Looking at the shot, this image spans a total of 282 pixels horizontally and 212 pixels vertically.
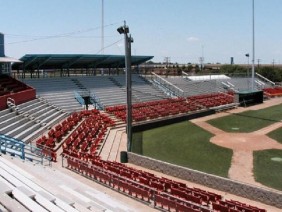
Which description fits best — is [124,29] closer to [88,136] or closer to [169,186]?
[88,136]

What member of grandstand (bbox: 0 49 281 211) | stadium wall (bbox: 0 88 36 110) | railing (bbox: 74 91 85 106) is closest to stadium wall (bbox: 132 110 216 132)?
grandstand (bbox: 0 49 281 211)

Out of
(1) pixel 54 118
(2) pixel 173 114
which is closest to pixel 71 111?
(1) pixel 54 118

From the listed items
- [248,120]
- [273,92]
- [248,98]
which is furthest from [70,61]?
[273,92]

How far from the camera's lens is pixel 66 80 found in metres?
48.7

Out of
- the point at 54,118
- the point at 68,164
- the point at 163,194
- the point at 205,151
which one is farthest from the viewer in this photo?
the point at 54,118

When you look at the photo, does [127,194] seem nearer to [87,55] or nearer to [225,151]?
[225,151]

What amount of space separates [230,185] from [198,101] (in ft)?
106

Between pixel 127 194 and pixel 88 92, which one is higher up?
pixel 88 92

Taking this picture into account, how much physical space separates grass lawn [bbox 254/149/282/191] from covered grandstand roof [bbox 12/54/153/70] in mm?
28087

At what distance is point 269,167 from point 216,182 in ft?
17.8

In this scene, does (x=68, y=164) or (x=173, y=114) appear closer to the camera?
(x=68, y=164)

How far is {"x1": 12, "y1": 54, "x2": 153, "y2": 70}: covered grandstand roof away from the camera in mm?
43656

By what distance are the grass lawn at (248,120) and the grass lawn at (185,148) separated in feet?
11.4

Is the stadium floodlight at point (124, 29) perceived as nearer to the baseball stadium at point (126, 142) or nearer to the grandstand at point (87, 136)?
the baseball stadium at point (126, 142)
